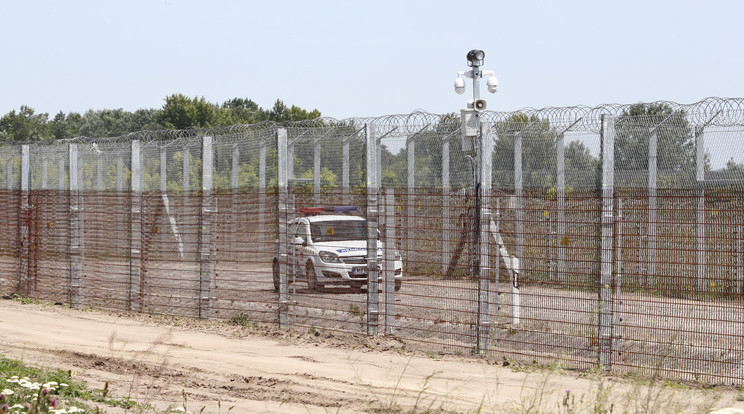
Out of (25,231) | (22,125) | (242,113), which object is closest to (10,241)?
(25,231)

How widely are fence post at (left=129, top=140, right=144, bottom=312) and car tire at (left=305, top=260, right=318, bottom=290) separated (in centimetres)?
331

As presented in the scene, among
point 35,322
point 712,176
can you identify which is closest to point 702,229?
point 712,176

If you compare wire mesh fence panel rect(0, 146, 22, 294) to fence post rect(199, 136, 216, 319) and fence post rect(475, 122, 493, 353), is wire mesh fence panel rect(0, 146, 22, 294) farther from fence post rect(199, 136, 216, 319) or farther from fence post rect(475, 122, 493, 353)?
fence post rect(475, 122, 493, 353)

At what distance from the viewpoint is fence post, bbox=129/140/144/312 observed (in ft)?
49.0

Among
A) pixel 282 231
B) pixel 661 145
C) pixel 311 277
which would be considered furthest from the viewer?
pixel 661 145

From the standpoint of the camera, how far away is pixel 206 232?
13.7 meters

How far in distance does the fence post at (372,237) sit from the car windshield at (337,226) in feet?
2.30

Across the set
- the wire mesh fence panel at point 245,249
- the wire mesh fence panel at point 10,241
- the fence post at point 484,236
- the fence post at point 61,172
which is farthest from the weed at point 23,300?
the fence post at point 61,172

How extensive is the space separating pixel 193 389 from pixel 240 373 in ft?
3.39

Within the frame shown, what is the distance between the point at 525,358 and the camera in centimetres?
1042

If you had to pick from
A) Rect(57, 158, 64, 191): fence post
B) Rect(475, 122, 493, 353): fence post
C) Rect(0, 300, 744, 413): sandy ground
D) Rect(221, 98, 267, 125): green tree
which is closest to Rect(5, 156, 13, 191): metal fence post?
Rect(57, 158, 64, 191): fence post

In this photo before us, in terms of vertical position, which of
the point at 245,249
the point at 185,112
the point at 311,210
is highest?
the point at 185,112

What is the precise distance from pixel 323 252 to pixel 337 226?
457 mm

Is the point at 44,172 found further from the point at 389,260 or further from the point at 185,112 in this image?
the point at 185,112
